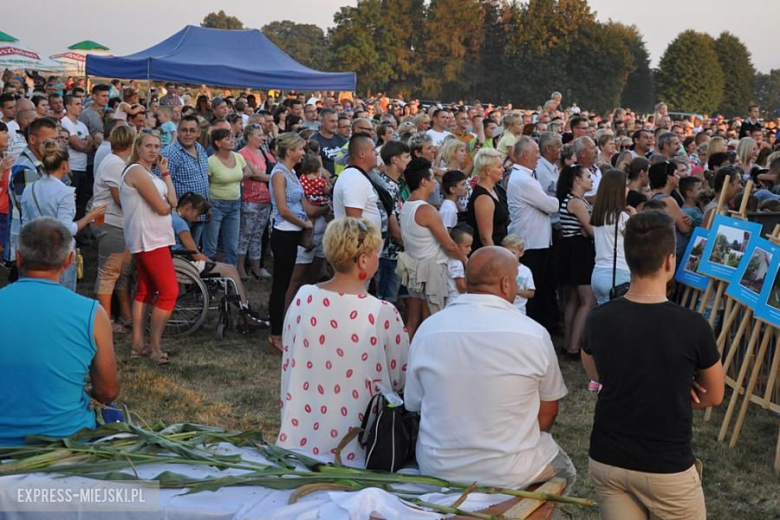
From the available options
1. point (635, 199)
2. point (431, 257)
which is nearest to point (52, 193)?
point (431, 257)

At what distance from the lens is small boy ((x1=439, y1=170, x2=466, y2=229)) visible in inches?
296

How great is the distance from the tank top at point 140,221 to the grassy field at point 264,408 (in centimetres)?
106

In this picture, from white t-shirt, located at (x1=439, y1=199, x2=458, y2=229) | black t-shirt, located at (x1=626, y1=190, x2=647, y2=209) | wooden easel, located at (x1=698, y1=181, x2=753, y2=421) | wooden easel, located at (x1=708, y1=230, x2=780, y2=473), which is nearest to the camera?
wooden easel, located at (x1=708, y1=230, x2=780, y2=473)

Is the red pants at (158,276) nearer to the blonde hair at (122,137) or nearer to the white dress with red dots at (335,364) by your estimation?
the blonde hair at (122,137)

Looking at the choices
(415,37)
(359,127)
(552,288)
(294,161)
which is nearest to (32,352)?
(294,161)

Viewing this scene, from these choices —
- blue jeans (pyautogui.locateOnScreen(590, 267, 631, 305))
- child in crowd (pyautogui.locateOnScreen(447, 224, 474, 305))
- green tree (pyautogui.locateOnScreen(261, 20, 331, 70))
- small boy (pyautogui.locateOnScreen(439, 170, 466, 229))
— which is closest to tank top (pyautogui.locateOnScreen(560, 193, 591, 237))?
blue jeans (pyautogui.locateOnScreen(590, 267, 631, 305))

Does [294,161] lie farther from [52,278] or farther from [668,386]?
[668,386]

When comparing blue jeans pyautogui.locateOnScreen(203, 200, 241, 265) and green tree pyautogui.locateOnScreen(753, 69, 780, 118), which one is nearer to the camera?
blue jeans pyautogui.locateOnScreen(203, 200, 241, 265)

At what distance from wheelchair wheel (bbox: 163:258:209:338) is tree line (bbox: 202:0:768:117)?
57.2 meters

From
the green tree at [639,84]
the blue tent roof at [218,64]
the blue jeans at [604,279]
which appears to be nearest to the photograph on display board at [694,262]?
the blue jeans at [604,279]

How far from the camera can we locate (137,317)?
24.3 ft

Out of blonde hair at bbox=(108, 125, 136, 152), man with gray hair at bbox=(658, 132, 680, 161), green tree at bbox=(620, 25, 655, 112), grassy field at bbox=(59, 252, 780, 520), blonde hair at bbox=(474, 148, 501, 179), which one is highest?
green tree at bbox=(620, 25, 655, 112)

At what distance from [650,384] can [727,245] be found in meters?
3.53

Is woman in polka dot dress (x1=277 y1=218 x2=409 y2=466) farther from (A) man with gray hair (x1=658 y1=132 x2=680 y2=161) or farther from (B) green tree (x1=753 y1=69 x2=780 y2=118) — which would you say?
(B) green tree (x1=753 y1=69 x2=780 y2=118)
